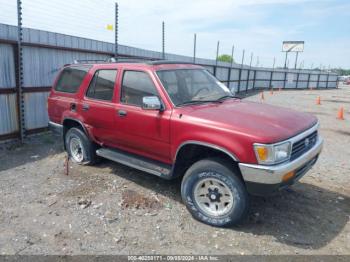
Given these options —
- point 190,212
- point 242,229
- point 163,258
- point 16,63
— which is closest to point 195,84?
point 190,212

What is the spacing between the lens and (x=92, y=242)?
341 cm

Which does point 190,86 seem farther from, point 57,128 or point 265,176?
point 57,128

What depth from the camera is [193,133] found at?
3725 millimetres

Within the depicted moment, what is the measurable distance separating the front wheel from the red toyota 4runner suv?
0.01 m

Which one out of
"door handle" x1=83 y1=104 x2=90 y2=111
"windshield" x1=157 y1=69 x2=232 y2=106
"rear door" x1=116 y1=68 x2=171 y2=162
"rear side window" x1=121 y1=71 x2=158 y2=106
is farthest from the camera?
"door handle" x1=83 y1=104 x2=90 y2=111

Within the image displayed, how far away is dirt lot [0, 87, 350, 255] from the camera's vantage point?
3375 mm

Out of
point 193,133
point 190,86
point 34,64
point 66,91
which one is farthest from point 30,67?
point 193,133

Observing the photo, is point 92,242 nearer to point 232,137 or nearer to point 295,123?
point 232,137

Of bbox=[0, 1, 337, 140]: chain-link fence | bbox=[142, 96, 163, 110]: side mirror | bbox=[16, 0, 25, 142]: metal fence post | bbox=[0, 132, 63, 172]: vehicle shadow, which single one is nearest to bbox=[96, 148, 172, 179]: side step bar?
bbox=[142, 96, 163, 110]: side mirror

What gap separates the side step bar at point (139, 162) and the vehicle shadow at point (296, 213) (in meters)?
0.56

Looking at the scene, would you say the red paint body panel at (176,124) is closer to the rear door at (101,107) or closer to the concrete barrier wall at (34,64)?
the rear door at (101,107)

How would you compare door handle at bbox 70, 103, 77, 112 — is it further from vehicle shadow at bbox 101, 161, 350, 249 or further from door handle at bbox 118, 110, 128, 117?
vehicle shadow at bbox 101, 161, 350, 249

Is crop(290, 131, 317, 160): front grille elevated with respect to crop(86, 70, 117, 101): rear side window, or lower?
lower

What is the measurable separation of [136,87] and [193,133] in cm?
136
